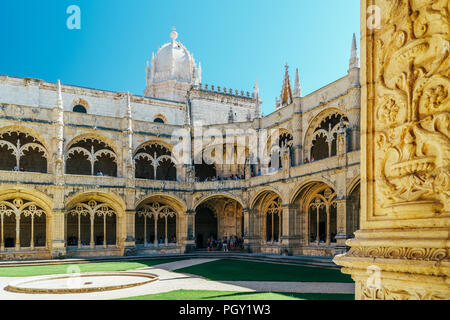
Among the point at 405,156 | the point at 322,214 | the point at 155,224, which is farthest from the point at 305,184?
the point at 405,156

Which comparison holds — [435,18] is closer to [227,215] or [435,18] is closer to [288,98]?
[227,215]

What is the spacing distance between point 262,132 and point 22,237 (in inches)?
747

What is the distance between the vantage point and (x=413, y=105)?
284cm

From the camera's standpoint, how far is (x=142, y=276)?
16719 millimetres

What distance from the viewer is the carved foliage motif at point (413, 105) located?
266 centimetres

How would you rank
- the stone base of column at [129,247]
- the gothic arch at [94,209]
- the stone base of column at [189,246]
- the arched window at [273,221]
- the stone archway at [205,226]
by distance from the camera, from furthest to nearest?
the stone archway at [205,226] < the stone base of column at [189,246] < the arched window at [273,221] < the stone base of column at [129,247] < the gothic arch at [94,209]

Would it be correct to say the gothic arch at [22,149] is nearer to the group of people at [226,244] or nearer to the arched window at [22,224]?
the arched window at [22,224]

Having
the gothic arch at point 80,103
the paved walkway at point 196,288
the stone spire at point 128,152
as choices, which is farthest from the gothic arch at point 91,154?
the paved walkway at point 196,288

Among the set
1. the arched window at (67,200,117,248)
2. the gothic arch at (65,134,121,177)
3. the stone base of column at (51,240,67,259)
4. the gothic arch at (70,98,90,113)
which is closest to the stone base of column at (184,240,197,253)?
the arched window at (67,200,117,248)

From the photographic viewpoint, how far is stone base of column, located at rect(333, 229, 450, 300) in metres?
2.49

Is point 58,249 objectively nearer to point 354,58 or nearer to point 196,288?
point 196,288

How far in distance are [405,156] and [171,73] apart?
45.2m

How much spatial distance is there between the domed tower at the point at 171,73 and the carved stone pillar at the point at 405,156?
1689 inches

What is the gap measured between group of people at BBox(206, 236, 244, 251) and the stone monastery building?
133 cm
